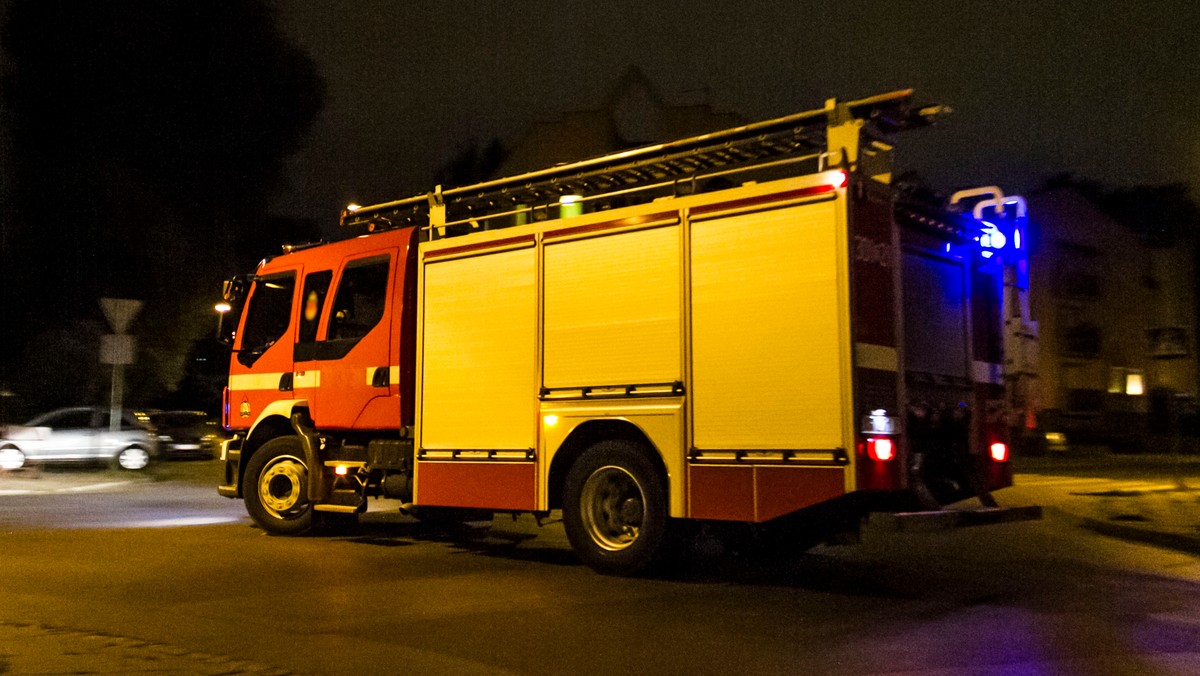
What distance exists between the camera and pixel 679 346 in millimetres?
7836

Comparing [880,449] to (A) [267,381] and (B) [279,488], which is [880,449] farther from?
(A) [267,381]

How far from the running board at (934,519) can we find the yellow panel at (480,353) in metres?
2.99

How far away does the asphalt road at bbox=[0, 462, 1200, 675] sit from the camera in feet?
18.8

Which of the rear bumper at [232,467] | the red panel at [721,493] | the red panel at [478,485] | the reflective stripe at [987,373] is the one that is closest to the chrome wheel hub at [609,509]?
the red panel at [478,485]

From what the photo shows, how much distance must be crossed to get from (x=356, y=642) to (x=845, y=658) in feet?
9.06

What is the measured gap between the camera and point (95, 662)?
18.0 feet

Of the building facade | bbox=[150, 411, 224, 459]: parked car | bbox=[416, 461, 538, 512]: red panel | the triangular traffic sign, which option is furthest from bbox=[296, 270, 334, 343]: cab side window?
the building facade

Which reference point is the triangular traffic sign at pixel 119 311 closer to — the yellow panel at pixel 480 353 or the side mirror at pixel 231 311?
the side mirror at pixel 231 311

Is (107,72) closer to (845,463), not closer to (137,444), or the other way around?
(137,444)

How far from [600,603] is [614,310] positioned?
2280 mm

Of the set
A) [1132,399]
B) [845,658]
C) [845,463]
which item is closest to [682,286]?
[845,463]

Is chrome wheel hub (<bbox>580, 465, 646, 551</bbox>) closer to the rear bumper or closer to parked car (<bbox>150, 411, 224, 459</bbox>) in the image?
the rear bumper

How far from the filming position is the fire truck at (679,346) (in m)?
7.18

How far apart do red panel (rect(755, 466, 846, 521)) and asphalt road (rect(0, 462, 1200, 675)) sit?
685 millimetres
